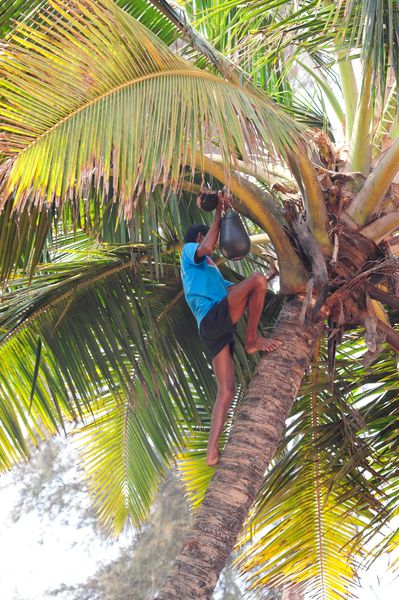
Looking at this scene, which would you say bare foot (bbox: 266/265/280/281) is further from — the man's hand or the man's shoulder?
the man's hand

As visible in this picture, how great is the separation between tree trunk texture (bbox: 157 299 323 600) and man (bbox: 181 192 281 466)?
147mm

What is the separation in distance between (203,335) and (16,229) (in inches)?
48.5

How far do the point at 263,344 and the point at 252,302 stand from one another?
0.25 meters

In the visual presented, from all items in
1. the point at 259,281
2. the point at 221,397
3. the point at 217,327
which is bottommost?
the point at 221,397

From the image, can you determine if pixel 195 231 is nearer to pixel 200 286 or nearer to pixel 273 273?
pixel 200 286

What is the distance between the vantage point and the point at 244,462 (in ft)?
14.6

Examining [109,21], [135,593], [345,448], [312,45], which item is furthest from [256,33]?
[135,593]

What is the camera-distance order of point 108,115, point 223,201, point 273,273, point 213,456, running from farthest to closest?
point 273,273, point 213,456, point 223,201, point 108,115

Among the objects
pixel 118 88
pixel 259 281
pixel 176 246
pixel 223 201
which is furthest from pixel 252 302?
pixel 118 88

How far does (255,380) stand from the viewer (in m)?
4.82

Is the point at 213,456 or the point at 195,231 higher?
the point at 195,231

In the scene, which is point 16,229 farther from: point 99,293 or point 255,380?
point 255,380

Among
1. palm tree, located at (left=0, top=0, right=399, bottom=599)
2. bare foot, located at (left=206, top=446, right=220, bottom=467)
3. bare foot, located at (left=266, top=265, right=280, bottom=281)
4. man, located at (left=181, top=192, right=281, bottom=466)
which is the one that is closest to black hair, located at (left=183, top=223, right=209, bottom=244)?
man, located at (left=181, top=192, right=281, bottom=466)

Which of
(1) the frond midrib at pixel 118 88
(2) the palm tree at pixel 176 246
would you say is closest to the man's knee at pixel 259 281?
(2) the palm tree at pixel 176 246
